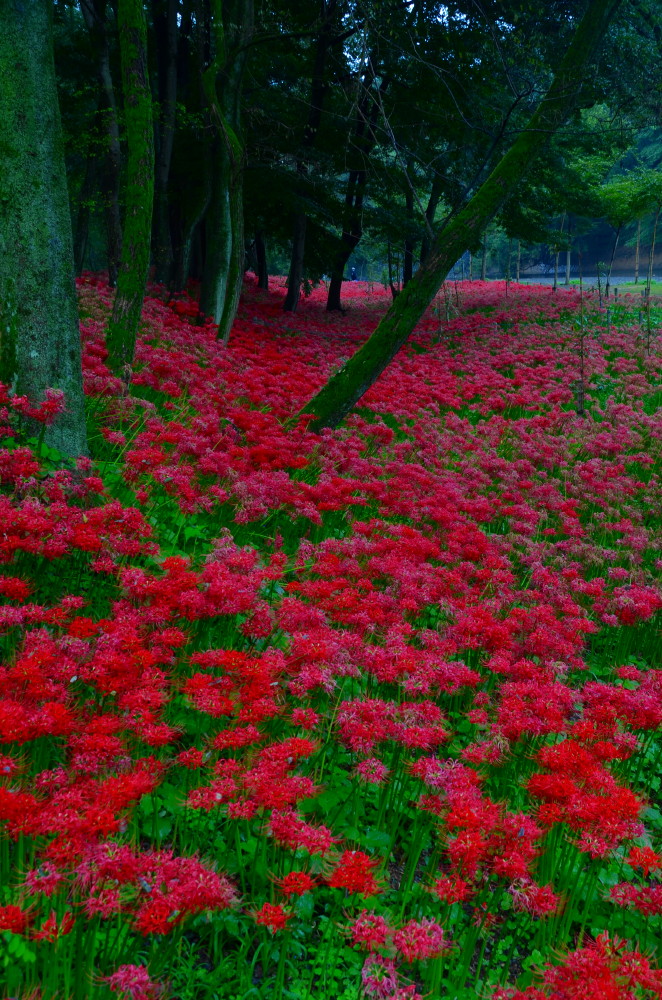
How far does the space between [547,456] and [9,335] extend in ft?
23.4

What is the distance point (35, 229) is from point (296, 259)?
56.0 ft

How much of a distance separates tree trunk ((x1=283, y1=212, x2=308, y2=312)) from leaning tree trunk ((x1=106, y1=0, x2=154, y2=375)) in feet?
39.1

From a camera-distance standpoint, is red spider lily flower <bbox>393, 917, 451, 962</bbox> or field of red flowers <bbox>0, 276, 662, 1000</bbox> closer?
red spider lily flower <bbox>393, 917, 451, 962</bbox>

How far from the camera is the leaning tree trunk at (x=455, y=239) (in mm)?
8266

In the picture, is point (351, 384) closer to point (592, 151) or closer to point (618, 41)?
point (618, 41)

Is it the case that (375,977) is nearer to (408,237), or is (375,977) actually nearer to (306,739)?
(306,739)

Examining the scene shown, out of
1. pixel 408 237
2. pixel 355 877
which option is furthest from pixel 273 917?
pixel 408 237

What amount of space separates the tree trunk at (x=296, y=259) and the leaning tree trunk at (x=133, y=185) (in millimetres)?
11919

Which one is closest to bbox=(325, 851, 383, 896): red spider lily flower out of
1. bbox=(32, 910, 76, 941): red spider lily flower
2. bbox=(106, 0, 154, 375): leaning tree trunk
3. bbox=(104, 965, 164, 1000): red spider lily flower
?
bbox=(104, 965, 164, 1000): red spider lily flower

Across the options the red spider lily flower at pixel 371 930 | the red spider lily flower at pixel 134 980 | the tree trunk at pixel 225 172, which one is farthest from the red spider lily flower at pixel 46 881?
the tree trunk at pixel 225 172

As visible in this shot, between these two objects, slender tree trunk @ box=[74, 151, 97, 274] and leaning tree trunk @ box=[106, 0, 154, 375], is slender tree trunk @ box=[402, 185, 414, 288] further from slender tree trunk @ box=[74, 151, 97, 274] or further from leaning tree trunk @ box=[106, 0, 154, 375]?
slender tree trunk @ box=[74, 151, 97, 274]

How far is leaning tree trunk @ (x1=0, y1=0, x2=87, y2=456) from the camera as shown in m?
4.91

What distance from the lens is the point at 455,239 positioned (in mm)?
8227

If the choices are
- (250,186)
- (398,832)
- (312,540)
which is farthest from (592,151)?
(398,832)
